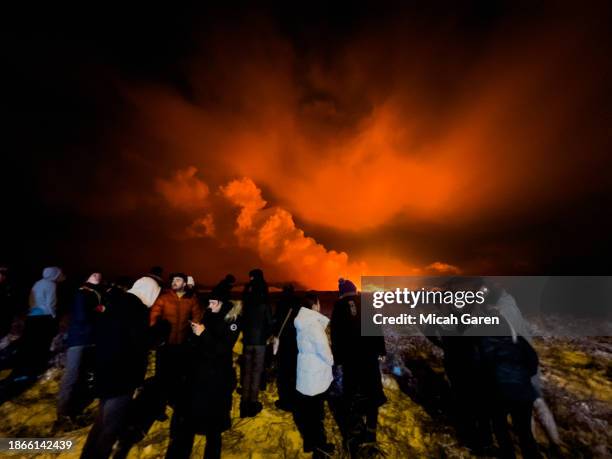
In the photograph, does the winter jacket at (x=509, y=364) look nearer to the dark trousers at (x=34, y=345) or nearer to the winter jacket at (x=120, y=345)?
the winter jacket at (x=120, y=345)

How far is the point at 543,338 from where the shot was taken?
707cm

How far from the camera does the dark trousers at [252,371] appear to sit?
4949mm

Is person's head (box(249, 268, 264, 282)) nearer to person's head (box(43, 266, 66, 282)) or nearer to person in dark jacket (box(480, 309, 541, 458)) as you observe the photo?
person in dark jacket (box(480, 309, 541, 458))

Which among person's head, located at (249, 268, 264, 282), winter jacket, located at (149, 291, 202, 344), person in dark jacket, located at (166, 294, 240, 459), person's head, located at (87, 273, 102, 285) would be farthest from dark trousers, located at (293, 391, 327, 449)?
person's head, located at (87, 273, 102, 285)

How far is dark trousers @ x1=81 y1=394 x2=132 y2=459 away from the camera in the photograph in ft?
10.5

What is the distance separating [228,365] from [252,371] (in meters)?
1.58

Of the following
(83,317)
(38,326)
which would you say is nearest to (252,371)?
(83,317)

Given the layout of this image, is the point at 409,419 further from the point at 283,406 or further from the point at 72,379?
the point at 72,379

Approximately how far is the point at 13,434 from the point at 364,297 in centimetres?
754

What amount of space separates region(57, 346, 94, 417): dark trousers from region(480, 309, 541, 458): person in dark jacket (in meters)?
6.86

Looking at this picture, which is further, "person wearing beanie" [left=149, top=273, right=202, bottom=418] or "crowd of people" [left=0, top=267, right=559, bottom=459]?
"person wearing beanie" [left=149, top=273, right=202, bottom=418]

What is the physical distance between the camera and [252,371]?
4.96 m

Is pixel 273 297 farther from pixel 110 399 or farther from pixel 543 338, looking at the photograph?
pixel 543 338

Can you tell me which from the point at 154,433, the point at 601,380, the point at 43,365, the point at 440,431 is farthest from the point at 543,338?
the point at 43,365
